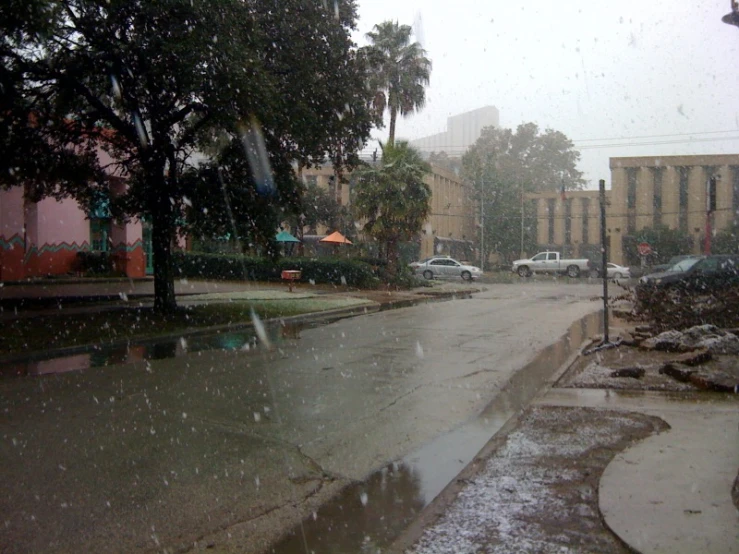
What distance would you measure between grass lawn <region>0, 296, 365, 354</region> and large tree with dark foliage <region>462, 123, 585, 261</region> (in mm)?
43889

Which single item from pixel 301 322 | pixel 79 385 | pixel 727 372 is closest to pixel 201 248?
pixel 301 322

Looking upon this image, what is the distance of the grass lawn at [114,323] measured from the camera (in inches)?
499

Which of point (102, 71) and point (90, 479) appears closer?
point (90, 479)

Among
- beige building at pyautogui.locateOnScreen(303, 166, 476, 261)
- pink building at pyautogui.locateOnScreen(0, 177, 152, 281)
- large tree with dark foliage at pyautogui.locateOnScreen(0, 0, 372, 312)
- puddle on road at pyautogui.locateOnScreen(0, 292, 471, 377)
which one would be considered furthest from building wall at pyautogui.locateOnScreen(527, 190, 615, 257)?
puddle on road at pyautogui.locateOnScreen(0, 292, 471, 377)

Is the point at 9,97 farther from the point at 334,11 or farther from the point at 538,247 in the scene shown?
the point at 538,247

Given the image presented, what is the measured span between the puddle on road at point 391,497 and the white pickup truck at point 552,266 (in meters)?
41.9

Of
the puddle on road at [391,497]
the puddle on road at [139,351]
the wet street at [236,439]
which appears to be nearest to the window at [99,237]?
the puddle on road at [139,351]

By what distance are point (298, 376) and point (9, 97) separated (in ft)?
28.5

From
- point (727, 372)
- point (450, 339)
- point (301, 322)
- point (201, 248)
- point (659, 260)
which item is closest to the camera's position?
point (727, 372)

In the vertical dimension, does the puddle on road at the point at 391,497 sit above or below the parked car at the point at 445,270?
below

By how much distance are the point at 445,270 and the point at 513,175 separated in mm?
34812

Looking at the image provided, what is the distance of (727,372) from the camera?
8.88m

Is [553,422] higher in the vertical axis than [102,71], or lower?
lower

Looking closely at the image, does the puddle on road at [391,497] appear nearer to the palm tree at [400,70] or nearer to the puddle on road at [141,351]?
the puddle on road at [141,351]
